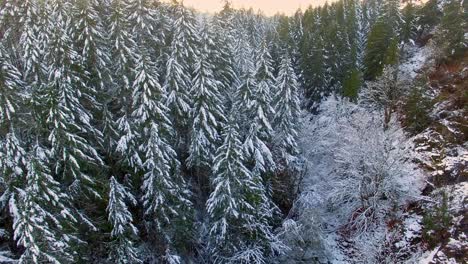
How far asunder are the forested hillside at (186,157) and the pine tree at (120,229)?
0.09 meters

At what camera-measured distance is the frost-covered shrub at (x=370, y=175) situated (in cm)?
2766

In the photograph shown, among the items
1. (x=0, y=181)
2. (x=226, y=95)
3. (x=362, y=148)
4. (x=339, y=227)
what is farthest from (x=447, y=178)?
(x=0, y=181)

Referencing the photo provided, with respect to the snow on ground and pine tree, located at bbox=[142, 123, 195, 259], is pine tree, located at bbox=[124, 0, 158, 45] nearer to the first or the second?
pine tree, located at bbox=[142, 123, 195, 259]

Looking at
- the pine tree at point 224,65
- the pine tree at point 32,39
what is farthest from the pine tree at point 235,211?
the pine tree at point 32,39

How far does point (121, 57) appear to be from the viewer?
24578 mm

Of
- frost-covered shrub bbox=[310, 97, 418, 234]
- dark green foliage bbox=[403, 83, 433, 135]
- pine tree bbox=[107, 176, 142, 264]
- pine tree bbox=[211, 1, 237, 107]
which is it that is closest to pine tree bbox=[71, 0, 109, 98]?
pine tree bbox=[107, 176, 142, 264]

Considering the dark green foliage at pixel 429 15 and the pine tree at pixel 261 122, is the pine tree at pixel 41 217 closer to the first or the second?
the pine tree at pixel 261 122

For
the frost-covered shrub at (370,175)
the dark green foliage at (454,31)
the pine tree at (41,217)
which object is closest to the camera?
the pine tree at (41,217)

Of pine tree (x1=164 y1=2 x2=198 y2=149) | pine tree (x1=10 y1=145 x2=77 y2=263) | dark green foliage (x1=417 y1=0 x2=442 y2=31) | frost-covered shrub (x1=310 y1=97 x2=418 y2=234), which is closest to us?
pine tree (x1=10 y1=145 x2=77 y2=263)

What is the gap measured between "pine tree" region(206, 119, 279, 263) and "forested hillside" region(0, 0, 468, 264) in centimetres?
11

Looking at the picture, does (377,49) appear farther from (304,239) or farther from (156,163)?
(156,163)

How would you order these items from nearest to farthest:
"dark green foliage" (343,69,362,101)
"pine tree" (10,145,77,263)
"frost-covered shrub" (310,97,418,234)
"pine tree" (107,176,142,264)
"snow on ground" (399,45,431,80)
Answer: "pine tree" (10,145,77,263) < "pine tree" (107,176,142,264) < "frost-covered shrub" (310,97,418,234) < "dark green foliage" (343,69,362,101) < "snow on ground" (399,45,431,80)

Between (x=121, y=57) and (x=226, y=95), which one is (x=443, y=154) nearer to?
(x=226, y=95)

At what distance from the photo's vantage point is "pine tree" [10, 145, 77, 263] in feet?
49.9
